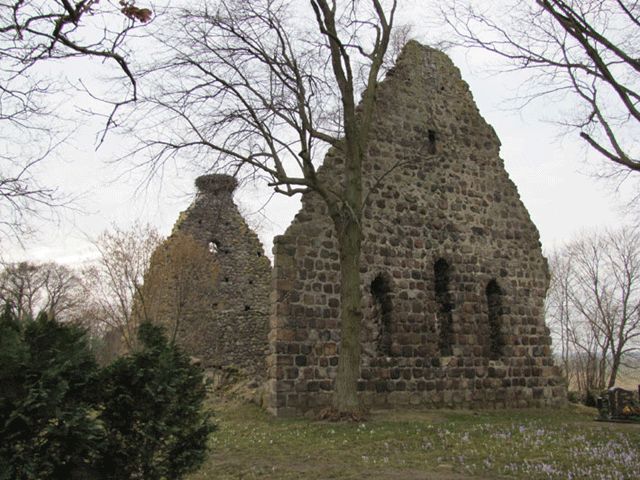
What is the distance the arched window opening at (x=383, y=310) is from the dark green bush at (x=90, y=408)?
27.3 feet

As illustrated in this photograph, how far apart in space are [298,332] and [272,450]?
3.84 metres

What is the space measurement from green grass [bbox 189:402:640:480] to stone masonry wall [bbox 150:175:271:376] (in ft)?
41.8

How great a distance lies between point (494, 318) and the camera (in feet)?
49.0

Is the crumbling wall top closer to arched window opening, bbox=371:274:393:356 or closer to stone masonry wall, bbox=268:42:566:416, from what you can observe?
stone masonry wall, bbox=268:42:566:416

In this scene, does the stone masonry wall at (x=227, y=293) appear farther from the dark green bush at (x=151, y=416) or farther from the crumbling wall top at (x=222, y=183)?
the dark green bush at (x=151, y=416)

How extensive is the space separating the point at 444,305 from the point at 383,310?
1.85 metres

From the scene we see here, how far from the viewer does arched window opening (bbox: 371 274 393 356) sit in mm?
12930

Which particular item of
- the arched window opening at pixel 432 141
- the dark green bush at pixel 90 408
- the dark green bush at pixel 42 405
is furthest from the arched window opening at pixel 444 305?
the dark green bush at pixel 42 405

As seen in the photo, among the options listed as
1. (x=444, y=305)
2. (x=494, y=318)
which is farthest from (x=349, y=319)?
(x=494, y=318)

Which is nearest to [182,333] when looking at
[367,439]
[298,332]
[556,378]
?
[298,332]

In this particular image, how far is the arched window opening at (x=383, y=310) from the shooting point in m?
12.9

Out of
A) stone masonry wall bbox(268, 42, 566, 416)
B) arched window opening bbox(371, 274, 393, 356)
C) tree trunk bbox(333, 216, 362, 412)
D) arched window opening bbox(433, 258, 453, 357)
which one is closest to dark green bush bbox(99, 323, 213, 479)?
tree trunk bbox(333, 216, 362, 412)

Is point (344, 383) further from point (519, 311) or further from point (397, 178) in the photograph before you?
point (519, 311)

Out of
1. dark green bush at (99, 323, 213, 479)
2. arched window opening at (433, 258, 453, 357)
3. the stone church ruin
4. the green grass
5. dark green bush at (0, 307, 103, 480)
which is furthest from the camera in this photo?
arched window opening at (433, 258, 453, 357)
